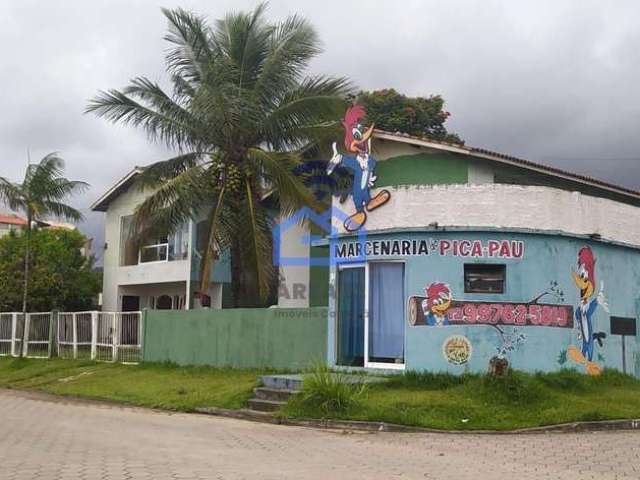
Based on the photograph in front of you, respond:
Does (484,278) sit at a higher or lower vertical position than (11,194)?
lower

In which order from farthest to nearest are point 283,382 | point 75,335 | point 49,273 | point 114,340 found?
point 49,273, point 75,335, point 114,340, point 283,382

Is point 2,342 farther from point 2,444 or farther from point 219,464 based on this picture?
point 219,464

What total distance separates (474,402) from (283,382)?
12.0 feet

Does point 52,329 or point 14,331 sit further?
point 14,331

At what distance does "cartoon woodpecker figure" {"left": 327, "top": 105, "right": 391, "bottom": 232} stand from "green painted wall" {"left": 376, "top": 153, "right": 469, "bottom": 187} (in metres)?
Result: 5.05

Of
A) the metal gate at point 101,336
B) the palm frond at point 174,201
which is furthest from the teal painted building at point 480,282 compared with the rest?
the metal gate at point 101,336

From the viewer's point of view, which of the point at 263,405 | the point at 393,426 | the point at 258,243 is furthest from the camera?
the point at 258,243

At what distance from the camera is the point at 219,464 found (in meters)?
8.49

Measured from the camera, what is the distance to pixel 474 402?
1232 centimetres

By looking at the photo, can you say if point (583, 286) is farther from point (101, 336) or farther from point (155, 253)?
point (155, 253)

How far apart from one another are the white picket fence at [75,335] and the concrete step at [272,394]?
796 centimetres

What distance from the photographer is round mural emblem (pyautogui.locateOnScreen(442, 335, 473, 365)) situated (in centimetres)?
1372

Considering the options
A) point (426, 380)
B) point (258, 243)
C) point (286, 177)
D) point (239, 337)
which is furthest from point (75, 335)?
point (426, 380)

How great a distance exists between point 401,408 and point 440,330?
2.22 m
